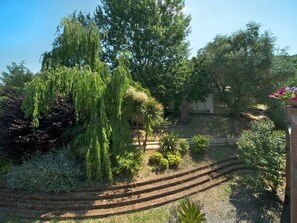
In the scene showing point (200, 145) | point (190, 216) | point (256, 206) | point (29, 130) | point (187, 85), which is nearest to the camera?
point (190, 216)

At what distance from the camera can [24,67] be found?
25031 mm

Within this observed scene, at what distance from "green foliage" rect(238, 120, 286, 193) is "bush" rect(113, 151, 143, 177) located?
4.81 meters

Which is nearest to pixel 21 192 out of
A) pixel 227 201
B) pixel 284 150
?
pixel 227 201

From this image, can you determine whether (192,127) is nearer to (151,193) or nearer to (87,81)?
(151,193)

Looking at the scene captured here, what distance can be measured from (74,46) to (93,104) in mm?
2907

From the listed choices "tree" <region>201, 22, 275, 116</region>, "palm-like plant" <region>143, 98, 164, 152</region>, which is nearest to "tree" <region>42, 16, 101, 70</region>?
"palm-like plant" <region>143, 98, 164, 152</region>

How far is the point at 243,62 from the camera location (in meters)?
15.5

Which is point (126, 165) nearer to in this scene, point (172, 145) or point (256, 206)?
point (172, 145)

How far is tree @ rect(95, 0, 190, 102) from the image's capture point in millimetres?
16016

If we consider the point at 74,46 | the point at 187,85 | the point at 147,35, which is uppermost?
the point at 147,35

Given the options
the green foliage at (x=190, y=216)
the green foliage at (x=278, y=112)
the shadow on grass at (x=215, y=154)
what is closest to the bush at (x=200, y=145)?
the shadow on grass at (x=215, y=154)

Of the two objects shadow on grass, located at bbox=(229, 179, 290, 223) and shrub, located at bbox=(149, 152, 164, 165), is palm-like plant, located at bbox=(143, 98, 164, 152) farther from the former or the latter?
shadow on grass, located at bbox=(229, 179, 290, 223)

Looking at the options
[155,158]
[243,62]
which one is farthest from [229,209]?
[243,62]

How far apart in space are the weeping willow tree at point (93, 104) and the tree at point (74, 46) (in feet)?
2.98
